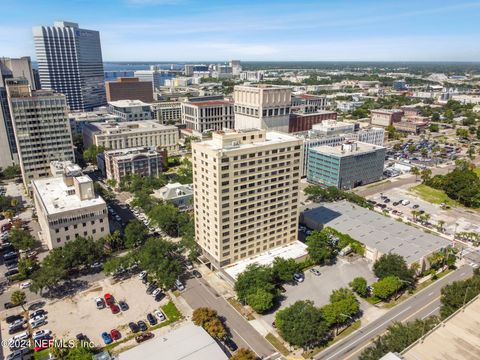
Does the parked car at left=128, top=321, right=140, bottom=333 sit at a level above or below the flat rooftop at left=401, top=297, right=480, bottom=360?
below

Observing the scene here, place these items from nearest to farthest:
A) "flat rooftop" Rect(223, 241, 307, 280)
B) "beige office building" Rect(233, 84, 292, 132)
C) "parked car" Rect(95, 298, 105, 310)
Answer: "parked car" Rect(95, 298, 105, 310) → "flat rooftop" Rect(223, 241, 307, 280) → "beige office building" Rect(233, 84, 292, 132)

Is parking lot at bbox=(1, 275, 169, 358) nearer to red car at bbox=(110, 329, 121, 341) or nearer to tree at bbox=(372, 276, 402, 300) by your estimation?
red car at bbox=(110, 329, 121, 341)

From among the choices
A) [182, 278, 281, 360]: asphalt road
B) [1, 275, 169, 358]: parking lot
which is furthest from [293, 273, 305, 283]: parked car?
[1, 275, 169, 358]: parking lot

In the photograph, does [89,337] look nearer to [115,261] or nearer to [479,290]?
[115,261]

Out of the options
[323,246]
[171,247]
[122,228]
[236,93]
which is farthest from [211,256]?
[236,93]

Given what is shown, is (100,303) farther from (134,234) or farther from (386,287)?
(386,287)

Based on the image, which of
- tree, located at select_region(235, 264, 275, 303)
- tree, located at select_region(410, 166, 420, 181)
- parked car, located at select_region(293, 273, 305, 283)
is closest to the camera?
tree, located at select_region(235, 264, 275, 303)

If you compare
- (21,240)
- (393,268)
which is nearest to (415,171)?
(393,268)
